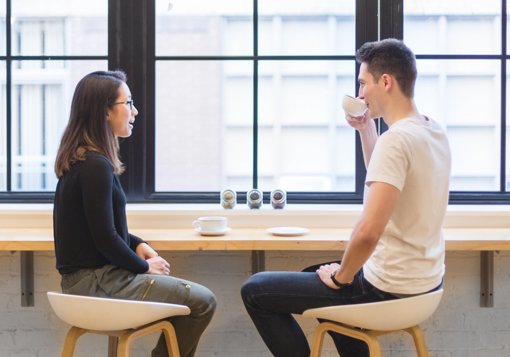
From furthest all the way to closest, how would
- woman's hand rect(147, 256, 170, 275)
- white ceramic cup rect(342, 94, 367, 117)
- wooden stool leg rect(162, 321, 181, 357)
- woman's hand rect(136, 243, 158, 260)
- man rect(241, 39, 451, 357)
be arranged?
white ceramic cup rect(342, 94, 367, 117), woman's hand rect(136, 243, 158, 260), woman's hand rect(147, 256, 170, 275), wooden stool leg rect(162, 321, 181, 357), man rect(241, 39, 451, 357)

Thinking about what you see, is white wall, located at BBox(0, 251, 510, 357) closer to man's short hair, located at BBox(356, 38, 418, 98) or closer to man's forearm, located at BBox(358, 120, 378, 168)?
man's forearm, located at BBox(358, 120, 378, 168)

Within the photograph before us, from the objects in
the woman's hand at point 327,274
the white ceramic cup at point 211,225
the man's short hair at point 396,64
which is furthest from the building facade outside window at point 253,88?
the man's short hair at point 396,64

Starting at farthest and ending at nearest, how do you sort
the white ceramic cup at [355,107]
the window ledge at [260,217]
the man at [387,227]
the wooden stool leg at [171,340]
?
the window ledge at [260,217] < the white ceramic cup at [355,107] < the wooden stool leg at [171,340] < the man at [387,227]

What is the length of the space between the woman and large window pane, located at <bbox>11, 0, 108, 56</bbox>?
1.02m

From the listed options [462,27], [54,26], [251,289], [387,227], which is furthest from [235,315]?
[462,27]

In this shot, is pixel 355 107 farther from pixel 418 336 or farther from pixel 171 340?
pixel 171 340

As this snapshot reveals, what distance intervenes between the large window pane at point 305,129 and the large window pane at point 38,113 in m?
0.95

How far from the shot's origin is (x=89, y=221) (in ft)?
6.57

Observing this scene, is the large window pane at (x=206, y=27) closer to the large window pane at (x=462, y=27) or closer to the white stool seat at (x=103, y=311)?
the large window pane at (x=462, y=27)

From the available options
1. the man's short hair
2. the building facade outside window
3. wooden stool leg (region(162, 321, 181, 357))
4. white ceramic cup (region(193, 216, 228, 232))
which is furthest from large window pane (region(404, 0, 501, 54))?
wooden stool leg (region(162, 321, 181, 357))

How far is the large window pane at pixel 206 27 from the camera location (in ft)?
10.1

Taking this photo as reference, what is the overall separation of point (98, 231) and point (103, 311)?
285mm

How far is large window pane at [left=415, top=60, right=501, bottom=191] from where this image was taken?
3.11m

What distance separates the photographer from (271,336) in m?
2.06
